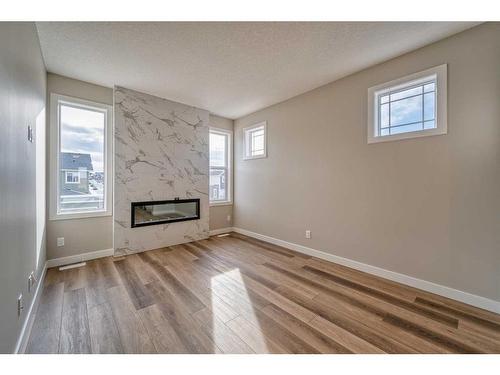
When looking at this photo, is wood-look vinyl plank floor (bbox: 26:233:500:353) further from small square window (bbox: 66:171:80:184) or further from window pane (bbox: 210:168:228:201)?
window pane (bbox: 210:168:228:201)

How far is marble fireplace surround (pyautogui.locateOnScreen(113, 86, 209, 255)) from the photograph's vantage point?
331 centimetres

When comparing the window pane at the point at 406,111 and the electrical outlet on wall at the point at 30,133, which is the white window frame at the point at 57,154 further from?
the window pane at the point at 406,111

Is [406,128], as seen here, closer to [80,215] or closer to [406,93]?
[406,93]

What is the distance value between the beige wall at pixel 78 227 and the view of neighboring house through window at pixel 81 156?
111 millimetres

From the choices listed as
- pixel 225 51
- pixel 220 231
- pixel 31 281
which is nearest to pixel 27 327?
pixel 31 281

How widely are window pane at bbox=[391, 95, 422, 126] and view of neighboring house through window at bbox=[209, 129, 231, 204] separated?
10.9 feet

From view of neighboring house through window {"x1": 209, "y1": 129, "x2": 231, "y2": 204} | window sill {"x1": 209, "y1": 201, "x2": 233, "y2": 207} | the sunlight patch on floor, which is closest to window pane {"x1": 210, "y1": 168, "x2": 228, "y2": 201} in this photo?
view of neighboring house through window {"x1": 209, "y1": 129, "x2": 231, "y2": 204}

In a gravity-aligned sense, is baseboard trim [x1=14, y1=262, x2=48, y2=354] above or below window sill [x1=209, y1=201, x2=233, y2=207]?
below

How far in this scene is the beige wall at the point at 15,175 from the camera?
3.86 feet

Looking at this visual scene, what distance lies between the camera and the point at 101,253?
10.6 feet

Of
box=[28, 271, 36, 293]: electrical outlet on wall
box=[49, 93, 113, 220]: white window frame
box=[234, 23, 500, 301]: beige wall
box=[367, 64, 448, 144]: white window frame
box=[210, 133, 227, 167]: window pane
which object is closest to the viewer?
box=[28, 271, 36, 293]: electrical outlet on wall

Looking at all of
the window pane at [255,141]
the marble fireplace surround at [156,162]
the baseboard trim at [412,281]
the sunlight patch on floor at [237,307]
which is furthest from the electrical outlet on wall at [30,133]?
the baseboard trim at [412,281]
